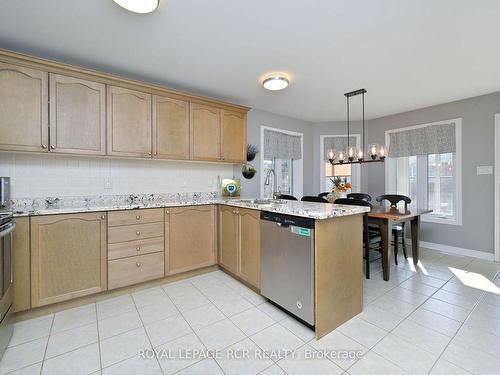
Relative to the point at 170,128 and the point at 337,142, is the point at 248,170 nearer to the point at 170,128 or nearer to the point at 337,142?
the point at 170,128

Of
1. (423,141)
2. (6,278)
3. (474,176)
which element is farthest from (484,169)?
(6,278)

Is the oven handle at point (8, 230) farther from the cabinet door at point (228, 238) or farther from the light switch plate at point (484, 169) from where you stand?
the light switch plate at point (484, 169)

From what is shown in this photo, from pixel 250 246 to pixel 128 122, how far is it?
1881mm

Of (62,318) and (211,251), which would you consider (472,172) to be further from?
(62,318)

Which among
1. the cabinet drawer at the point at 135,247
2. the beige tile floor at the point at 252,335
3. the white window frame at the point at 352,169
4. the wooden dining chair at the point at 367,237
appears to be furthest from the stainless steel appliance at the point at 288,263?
the white window frame at the point at 352,169

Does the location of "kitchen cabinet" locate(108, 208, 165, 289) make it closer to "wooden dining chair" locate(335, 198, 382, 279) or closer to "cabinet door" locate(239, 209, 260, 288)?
"cabinet door" locate(239, 209, 260, 288)

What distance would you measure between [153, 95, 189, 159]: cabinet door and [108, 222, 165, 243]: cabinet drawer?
32.6 inches

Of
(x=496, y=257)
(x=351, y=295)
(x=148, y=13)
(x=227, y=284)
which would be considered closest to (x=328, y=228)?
(x=351, y=295)

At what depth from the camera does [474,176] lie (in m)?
3.47

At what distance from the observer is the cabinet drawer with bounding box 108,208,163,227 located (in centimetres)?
222

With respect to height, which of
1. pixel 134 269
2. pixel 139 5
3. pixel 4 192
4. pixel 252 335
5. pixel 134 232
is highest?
pixel 139 5

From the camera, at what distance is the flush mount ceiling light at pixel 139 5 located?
1514 millimetres

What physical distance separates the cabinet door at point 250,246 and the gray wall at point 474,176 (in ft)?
11.3

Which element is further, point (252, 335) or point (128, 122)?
point (128, 122)
